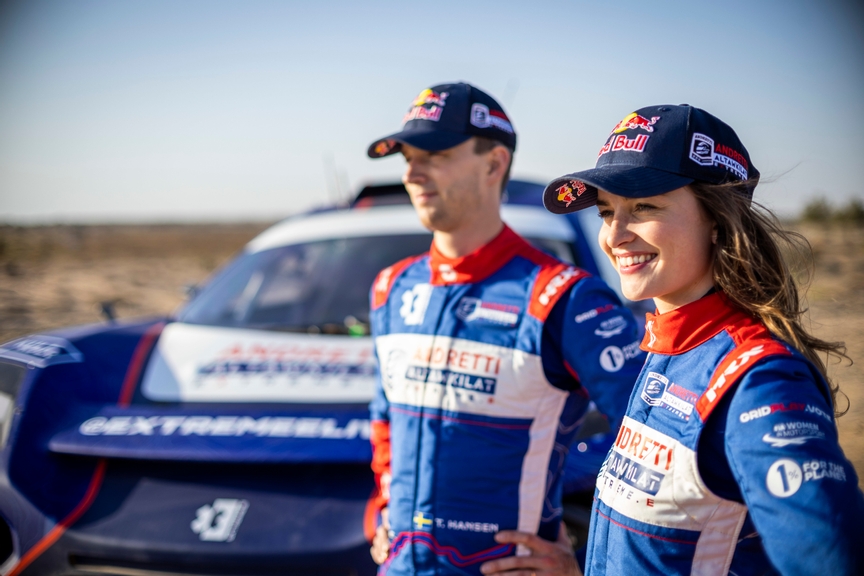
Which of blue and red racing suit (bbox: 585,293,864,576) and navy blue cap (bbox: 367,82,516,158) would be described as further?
navy blue cap (bbox: 367,82,516,158)

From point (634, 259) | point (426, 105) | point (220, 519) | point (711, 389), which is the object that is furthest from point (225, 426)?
point (711, 389)

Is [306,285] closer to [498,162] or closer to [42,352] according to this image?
[42,352]

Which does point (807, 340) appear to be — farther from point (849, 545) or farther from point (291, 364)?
point (291, 364)

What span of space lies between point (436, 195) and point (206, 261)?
2239 cm

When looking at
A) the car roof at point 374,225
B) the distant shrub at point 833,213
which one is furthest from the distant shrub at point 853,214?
the car roof at point 374,225

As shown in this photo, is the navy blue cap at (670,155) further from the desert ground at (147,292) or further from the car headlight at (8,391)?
the car headlight at (8,391)

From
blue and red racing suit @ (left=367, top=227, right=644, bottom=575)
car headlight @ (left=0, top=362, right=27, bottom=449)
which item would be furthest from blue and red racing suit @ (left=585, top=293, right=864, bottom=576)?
car headlight @ (left=0, top=362, right=27, bottom=449)

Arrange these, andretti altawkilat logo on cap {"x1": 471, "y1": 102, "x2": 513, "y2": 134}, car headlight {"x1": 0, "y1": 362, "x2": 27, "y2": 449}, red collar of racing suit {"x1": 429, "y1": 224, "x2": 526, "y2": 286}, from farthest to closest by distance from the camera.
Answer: car headlight {"x1": 0, "y1": 362, "x2": 27, "y2": 449} < andretti altawkilat logo on cap {"x1": 471, "y1": 102, "x2": 513, "y2": 134} < red collar of racing suit {"x1": 429, "y1": 224, "x2": 526, "y2": 286}

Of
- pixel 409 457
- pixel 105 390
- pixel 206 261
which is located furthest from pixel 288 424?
pixel 206 261

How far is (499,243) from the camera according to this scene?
1.94 meters

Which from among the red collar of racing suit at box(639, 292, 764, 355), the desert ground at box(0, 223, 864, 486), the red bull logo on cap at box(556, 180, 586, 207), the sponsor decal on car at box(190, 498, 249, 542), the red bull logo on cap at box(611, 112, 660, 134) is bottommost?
the desert ground at box(0, 223, 864, 486)

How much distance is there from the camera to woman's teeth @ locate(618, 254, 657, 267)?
1.20 metres

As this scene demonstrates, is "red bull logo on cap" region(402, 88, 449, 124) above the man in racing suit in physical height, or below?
above

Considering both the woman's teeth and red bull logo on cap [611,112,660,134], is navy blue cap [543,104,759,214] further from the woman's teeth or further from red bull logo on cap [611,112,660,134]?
the woman's teeth
